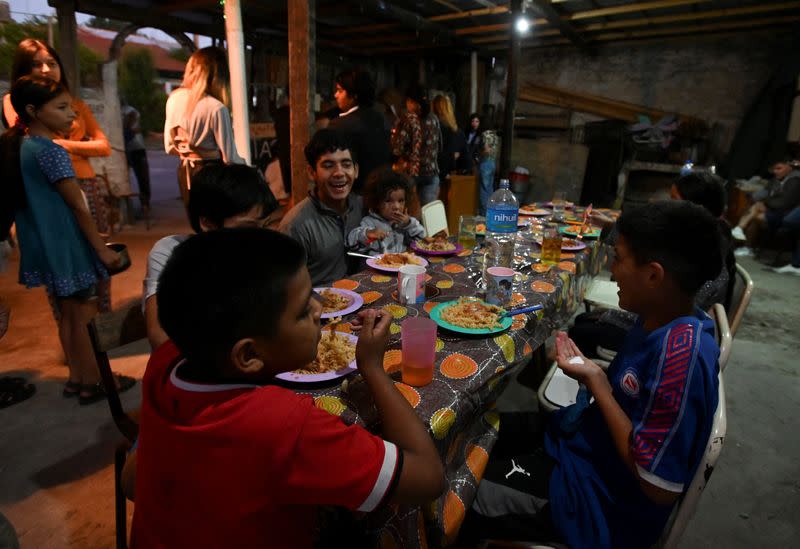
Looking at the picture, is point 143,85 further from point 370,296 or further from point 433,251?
point 370,296

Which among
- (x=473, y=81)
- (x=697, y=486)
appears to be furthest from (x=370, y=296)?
(x=473, y=81)

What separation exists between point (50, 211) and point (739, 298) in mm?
3809

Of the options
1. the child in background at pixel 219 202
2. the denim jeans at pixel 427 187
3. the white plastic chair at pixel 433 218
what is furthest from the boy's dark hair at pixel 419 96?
the child in background at pixel 219 202

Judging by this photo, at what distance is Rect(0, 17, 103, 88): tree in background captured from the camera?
7.21 m

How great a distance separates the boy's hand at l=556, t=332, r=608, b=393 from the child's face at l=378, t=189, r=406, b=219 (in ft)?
5.84

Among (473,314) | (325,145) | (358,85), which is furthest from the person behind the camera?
(358,85)

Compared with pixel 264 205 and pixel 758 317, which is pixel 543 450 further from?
pixel 758 317

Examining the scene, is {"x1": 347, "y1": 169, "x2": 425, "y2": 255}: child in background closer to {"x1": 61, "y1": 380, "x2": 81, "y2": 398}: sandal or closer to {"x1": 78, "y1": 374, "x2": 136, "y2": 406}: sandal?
{"x1": 78, "y1": 374, "x2": 136, "y2": 406}: sandal

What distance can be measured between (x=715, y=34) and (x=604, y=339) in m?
9.06

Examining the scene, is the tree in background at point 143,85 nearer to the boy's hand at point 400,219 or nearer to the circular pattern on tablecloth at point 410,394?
the boy's hand at point 400,219

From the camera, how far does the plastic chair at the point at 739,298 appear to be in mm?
2107

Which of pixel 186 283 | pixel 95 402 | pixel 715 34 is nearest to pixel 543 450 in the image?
pixel 186 283

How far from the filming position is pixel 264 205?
1.98 meters

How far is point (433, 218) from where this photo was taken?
4.01 metres
